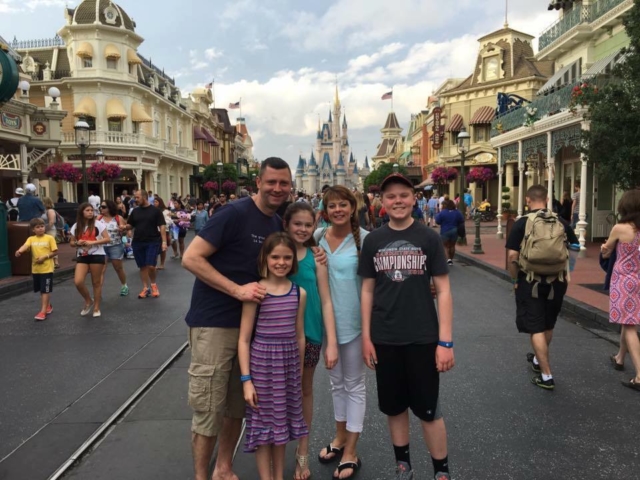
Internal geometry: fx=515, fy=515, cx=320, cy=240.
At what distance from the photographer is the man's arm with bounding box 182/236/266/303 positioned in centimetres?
273

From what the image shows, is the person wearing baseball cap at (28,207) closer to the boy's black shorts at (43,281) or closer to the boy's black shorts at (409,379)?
the boy's black shorts at (43,281)

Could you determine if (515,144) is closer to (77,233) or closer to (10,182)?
(77,233)

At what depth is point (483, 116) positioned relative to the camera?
35.3 metres

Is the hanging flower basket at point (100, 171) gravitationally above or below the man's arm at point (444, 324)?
above

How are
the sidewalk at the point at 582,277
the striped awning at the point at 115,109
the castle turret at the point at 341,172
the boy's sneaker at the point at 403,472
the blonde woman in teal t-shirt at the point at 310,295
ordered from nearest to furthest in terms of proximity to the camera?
the boy's sneaker at the point at 403,472 < the blonde woman in teal t-shirt at the point at 310,295 < the sidewalk at the point at 582,277 < the striped awning at the point at 115,109 < the castle turret at the point at 341,172

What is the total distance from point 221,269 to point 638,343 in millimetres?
4003

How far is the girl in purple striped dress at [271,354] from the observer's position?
277cm

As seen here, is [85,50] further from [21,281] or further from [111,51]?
[21,281]

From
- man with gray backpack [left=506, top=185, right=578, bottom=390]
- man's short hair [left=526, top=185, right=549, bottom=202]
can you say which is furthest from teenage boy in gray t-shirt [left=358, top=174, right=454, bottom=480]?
man's short hair [left=526, top=185, right=549, bottom=202]

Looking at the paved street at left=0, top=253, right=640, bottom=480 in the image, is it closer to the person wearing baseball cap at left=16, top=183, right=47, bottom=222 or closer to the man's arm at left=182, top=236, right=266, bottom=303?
the man's arm at left=182, top=236, right=266, bottom=303

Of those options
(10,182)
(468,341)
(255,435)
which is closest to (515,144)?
(468,341)

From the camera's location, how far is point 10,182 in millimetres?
23422

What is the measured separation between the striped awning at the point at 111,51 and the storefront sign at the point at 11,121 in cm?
1515

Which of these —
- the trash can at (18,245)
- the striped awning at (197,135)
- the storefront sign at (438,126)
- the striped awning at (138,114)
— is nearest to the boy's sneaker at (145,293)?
the trash can at (18,245)
